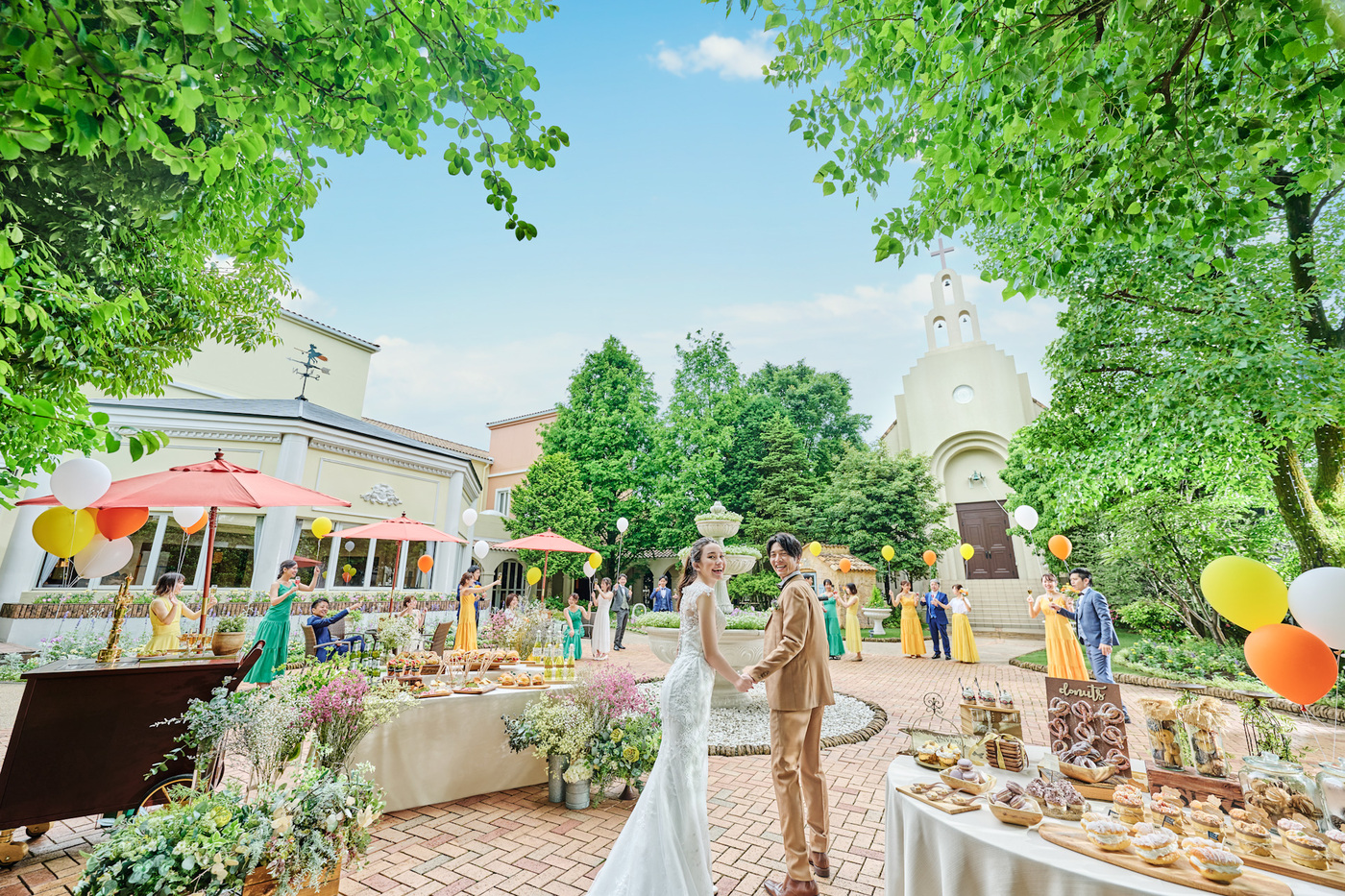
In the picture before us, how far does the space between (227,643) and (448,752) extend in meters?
2.16

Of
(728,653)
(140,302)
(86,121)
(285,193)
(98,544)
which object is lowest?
(728,653)

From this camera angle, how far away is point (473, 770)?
4.77 meters

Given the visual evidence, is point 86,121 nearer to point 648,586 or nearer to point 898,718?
point 898,718

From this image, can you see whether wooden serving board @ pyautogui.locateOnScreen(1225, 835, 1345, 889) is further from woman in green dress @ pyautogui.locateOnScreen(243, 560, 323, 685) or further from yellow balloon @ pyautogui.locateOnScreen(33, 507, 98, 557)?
woman in green dress @ pyautogui.locateOnScreen(243, 560, 323, 685)

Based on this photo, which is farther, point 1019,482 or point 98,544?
point 1019,482

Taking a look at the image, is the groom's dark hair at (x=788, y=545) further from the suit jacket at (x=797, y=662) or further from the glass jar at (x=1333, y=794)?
the glass jar at (x=1333, y=794)

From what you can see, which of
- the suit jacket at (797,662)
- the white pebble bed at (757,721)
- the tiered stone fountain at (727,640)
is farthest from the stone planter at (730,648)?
the suit jacket at (797,662)

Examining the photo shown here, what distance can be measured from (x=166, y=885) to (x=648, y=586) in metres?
24.9

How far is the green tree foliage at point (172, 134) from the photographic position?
2.07 meters

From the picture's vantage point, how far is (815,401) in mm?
28656

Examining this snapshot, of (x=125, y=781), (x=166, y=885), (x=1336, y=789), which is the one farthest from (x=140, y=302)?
(x=1336, y=789)

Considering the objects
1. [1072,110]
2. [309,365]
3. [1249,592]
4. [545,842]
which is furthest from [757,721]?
[309,365]

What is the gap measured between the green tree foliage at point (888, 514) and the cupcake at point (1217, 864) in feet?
60.1

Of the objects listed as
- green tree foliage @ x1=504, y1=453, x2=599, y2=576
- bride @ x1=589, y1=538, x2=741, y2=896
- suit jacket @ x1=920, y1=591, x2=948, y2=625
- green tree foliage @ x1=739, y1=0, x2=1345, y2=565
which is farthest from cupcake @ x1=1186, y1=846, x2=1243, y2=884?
green tree foliage @ x1=504, y1=453, x2=599, y2=576
